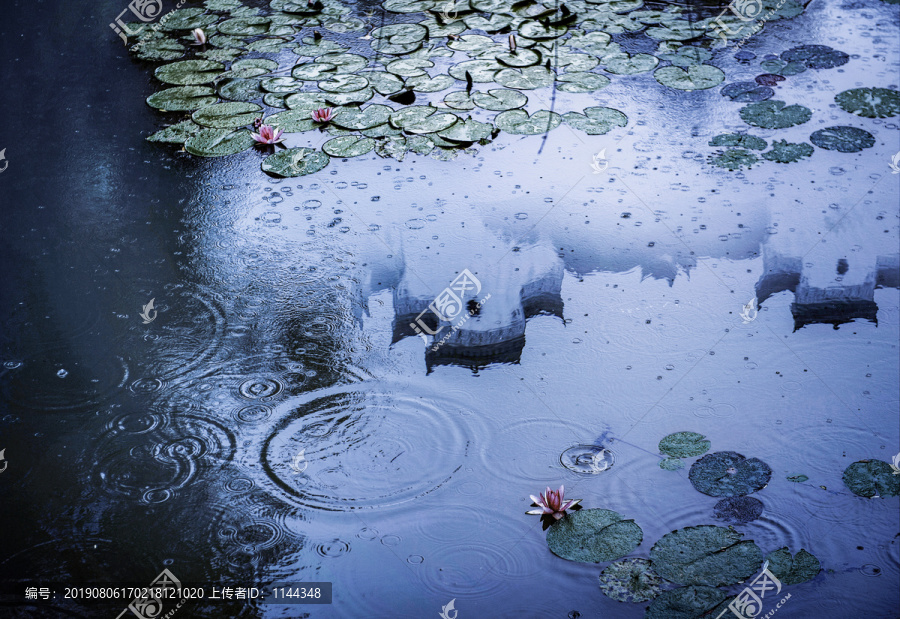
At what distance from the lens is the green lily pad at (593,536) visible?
280 cm

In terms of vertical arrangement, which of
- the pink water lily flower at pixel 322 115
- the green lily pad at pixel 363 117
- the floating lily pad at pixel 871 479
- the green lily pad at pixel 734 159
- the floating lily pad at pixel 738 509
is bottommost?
the floating lily pad at pixel 871 479

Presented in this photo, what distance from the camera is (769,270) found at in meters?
4.13

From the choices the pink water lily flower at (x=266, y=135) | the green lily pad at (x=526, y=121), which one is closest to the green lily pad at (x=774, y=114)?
the green lily pad at (x=526, y=121)

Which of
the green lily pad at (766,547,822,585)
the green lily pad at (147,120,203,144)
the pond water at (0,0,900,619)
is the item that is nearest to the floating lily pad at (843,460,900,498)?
the pond water at (0,0,900,619)

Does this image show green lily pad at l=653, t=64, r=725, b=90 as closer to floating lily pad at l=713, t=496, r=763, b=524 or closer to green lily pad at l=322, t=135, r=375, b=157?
green lily pad at l=322, t=135, r=375, b=157

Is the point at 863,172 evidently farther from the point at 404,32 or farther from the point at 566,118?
the point at 404,32

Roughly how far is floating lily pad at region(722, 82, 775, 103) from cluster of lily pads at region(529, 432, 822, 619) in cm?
347

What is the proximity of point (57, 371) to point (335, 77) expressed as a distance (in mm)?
3399

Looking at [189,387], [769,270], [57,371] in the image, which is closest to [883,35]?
[769,270]

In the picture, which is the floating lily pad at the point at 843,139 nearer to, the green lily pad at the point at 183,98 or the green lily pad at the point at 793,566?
the green lily pad at the point at 793,566

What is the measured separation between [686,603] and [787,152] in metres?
3.49

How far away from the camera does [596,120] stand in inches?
214

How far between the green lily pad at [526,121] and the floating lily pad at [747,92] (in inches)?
53.8

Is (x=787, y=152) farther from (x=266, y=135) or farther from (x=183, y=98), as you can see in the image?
(x=183, y=98)
